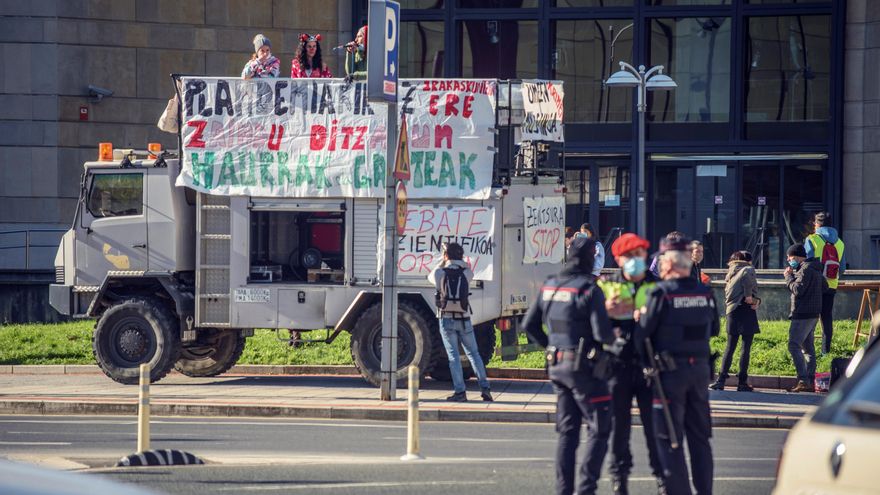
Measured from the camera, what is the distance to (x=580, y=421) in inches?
353

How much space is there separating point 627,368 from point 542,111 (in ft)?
29.6

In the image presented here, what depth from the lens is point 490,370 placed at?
62.3 feet

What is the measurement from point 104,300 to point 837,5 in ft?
69.1

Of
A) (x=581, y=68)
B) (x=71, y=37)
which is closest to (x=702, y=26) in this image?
(x=581, y=68)

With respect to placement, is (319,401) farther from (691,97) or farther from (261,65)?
(691,97)

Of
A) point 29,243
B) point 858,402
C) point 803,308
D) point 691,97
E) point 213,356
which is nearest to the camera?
point 858,402

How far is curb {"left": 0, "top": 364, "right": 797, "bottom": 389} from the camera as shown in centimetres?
1827

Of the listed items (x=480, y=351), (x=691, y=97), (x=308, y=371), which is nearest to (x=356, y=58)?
(x=480, y=351)

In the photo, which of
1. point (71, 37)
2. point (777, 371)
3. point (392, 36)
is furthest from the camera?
point (71, 37)

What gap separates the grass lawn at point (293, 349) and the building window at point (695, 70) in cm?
1133

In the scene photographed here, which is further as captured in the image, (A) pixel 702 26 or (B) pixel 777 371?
(A) pixel 702 26

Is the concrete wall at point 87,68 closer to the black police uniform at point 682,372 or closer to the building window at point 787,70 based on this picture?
the building window at point 787,70

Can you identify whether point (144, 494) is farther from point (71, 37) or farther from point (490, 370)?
point (71, 37)

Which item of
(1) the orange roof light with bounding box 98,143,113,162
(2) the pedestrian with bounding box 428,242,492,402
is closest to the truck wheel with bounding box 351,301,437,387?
(2) the pedestrian with bounding box 428,242,492,402
